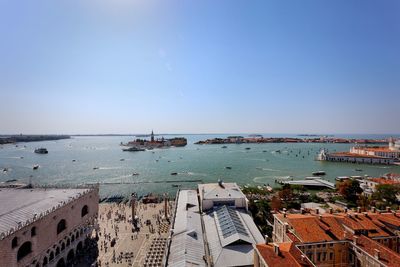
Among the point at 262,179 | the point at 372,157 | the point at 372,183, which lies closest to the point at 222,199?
the point at 372,183

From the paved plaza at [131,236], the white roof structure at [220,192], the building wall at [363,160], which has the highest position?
the white roof structure at [220,192]

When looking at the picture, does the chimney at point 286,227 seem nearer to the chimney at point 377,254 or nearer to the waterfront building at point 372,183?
the chimney at point 377,254

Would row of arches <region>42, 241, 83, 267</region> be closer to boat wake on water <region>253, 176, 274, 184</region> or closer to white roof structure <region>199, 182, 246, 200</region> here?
white roof structure <region>199, 182, 246, 200</region>

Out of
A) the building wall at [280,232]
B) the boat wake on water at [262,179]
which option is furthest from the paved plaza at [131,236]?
the boat wake on water at [262,179]

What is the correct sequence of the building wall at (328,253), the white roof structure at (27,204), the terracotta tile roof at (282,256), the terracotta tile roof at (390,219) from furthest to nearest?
the terracotta tile roof at (390,219) < the building wall at (328,253) < the white roof structure at (27,204) < the terracotta tile roof at (282,256)

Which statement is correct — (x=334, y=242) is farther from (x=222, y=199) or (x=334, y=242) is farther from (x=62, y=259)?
(x=62, y=259)

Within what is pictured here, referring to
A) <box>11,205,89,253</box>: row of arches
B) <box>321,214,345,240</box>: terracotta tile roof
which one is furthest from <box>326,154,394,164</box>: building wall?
<box>11,205,89,253</box>: row of arches
